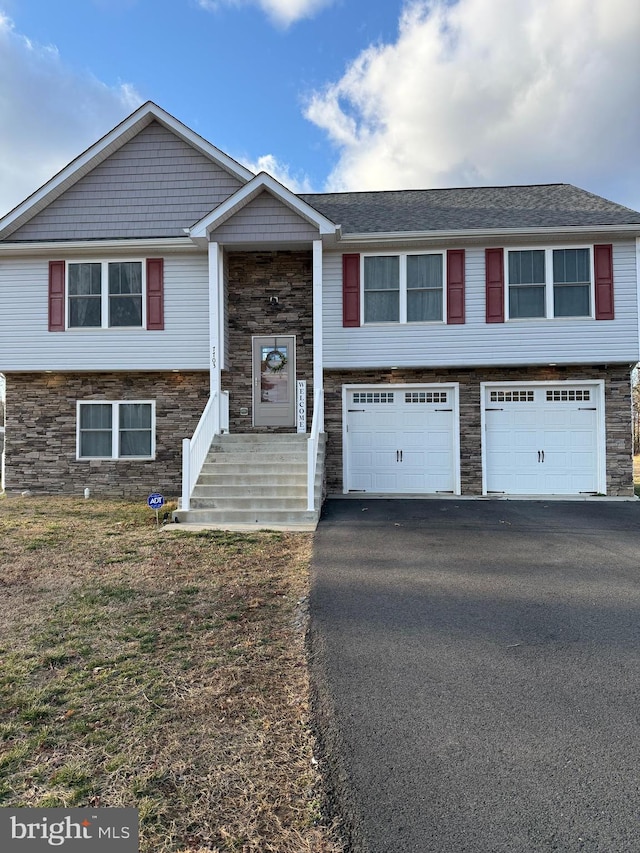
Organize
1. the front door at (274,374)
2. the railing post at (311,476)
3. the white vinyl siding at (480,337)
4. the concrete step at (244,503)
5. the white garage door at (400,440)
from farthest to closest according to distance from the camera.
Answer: the front door at (274,374), the white garage door at (400,440), the white vinyl siding at (480,337), the concrete step at (244,503), the railing post at (311,476)

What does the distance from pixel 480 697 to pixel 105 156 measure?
43.7 ft

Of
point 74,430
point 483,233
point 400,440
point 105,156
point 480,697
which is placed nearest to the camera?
point 480,697

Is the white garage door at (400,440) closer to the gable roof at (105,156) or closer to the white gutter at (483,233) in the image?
the white gutter at (483,233)

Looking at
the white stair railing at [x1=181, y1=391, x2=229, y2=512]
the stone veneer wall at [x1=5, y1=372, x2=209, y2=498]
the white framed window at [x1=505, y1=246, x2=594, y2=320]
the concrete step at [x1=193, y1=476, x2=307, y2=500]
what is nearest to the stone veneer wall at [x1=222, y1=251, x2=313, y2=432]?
the white stair railing at [x1=181, y1=391, x2=229, y2=512]

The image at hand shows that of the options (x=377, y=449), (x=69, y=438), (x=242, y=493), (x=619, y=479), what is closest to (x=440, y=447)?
(x=377, y=449)

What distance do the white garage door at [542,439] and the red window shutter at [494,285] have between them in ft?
5.27

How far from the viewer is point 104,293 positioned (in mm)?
11047

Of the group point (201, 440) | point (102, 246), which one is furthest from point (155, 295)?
point (201, 440)

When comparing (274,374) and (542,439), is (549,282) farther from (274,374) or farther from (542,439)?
(274,374)

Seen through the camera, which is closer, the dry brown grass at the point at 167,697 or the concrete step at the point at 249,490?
the dry brown grass at the point at 167,697

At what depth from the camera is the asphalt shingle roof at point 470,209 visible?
10.4 m

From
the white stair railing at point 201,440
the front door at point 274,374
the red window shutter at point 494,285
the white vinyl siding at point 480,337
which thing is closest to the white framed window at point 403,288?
the white vinyl siding at point 480,337

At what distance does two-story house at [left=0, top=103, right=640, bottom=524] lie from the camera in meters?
10.3

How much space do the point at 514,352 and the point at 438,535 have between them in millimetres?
5256
